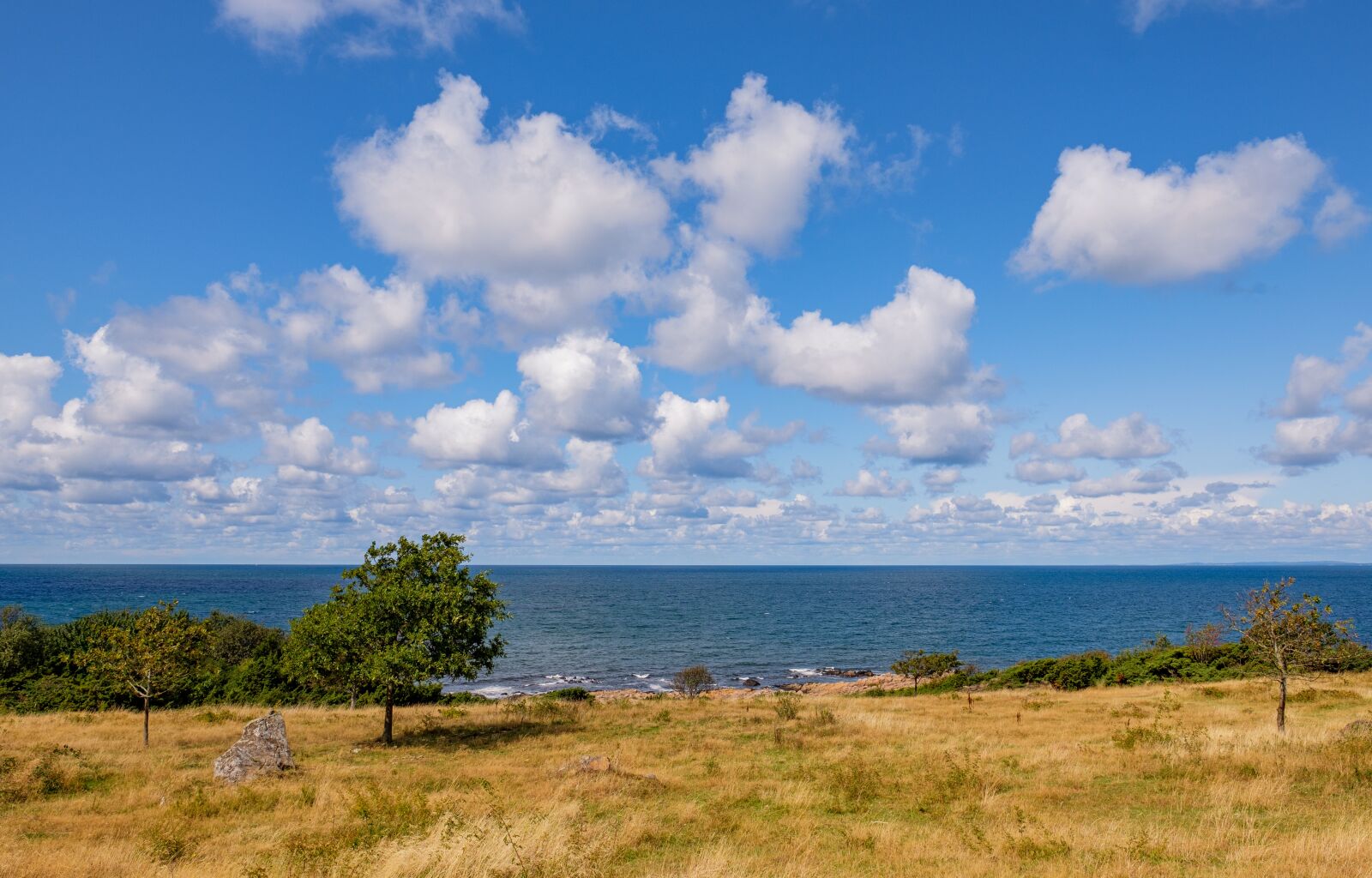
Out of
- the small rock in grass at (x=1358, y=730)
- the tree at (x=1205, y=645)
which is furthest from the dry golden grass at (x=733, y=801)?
the tree at (x=1205, y=645)

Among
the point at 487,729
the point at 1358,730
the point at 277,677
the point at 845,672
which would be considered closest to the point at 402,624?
the point at 487,729

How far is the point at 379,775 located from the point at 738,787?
40.2ft

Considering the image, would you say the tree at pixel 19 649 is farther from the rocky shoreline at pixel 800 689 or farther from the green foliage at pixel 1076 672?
the green foliage at pixel 1076 672

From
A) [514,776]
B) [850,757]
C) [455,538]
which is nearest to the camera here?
[514,776]

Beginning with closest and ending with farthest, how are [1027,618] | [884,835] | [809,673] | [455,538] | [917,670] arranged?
[884,835] < [455,538] < [917,670] < [809,673] < [1027,618]

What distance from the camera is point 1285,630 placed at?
2725 cm

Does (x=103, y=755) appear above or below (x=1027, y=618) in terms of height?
above

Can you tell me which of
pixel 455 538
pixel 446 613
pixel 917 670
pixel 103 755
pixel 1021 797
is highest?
pixel 455 538

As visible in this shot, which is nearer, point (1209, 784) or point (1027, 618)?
point (1209, 784)

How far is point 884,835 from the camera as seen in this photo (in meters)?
14.9

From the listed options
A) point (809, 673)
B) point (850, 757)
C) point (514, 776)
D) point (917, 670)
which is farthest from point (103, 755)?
point (809, 673)

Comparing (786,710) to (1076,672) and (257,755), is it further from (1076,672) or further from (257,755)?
(1076,672)

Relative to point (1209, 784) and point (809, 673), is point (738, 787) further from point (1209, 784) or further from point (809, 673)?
point (809, 673)

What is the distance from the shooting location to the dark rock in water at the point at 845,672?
81.8 metres
